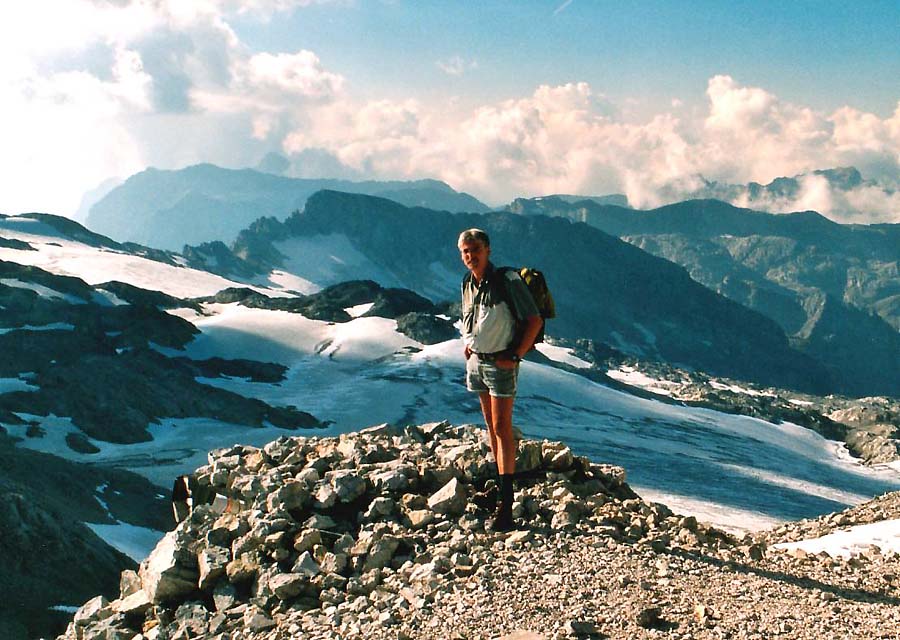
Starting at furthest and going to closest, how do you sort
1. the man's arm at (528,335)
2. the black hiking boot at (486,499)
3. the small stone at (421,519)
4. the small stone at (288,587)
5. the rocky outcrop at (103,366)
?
the rocky outcrop at (103,366) → the black hiking boot at (486,499) → the small stone at (421,519) → the man's arm at (528,335) → the small stone at (288,587)

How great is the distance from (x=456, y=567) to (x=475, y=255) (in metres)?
3.77

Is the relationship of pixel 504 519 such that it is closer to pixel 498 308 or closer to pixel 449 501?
pixel 449 501

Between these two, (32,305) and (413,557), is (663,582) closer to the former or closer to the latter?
(413,557)

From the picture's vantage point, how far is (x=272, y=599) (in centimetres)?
951

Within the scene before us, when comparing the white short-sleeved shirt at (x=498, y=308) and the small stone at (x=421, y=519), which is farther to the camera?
the small stone at (x=421, y=519)

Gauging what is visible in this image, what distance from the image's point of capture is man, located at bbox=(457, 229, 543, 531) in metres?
9.58

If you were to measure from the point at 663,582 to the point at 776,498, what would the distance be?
75.3 m

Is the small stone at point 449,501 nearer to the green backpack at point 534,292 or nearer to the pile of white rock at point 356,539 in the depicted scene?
the pile of white rock at point 356,539

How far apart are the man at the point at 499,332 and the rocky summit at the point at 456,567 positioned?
1015 millimetres

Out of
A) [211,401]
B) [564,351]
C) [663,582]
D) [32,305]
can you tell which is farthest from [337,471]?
[564,351]

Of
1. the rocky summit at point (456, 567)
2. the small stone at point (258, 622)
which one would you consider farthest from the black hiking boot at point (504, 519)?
the small stone at point (258, 622)

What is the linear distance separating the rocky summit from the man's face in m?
3.22

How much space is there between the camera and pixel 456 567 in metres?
9.08

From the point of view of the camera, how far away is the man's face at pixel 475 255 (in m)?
9.61
